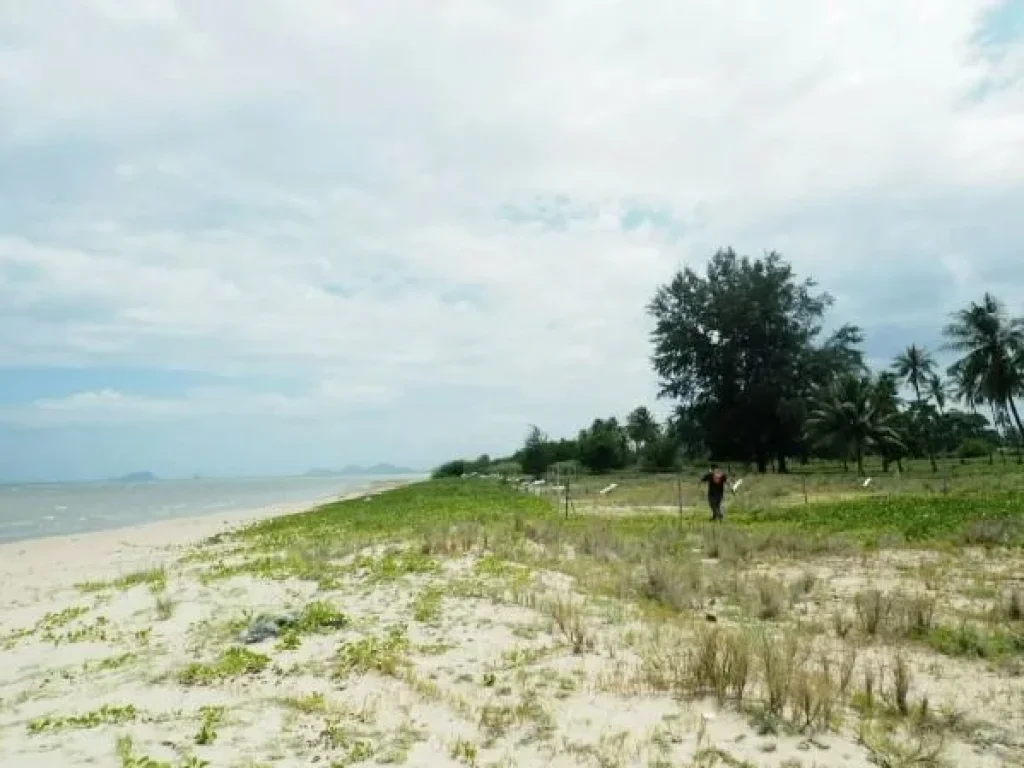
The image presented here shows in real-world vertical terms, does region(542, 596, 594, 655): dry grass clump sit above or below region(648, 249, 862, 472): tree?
below

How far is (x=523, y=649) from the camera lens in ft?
25.9

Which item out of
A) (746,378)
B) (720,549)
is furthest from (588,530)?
(746,378)

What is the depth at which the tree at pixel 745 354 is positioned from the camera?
5247 centimetres

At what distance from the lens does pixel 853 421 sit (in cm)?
5075

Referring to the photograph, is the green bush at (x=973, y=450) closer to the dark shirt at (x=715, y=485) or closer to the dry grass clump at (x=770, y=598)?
the dark shirt at (x=715, y=485)

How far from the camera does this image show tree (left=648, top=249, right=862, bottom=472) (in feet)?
172

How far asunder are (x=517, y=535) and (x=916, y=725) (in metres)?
11.8

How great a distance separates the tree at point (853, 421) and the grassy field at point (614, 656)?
37466 mm

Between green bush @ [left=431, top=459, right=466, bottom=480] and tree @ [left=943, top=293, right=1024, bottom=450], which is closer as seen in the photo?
tree @ [left=943, top=293, right=1024, bottom=450]

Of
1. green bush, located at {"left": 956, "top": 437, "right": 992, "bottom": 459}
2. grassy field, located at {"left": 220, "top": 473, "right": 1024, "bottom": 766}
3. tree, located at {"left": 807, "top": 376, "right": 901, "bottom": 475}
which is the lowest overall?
grassy field, located at {"left": 220, "top": 473, "right": 1024, "bottom": 766}

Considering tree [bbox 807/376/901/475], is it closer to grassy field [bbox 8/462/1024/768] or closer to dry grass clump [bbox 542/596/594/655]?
grassy field [bbox 8/462/1024/768]

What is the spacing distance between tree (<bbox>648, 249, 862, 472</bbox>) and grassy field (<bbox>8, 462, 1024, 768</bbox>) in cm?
3772

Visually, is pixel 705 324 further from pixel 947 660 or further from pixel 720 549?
pixel 947 660

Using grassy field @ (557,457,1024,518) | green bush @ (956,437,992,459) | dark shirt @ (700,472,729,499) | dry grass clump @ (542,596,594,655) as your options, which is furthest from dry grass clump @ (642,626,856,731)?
green bush @ (956,437,992,459)
